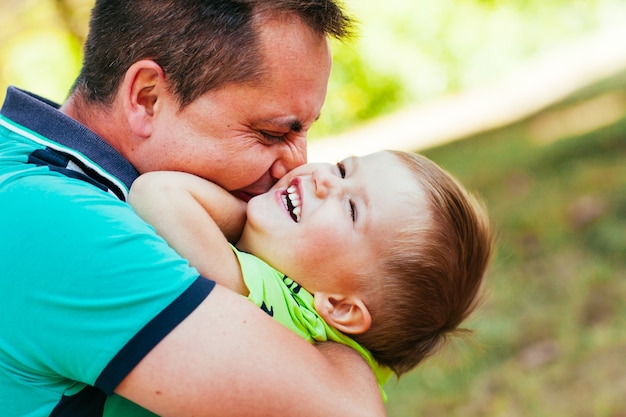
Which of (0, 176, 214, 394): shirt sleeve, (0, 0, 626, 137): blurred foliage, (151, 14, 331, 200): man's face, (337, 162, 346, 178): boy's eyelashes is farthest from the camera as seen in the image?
(0, 0, 626, 137): blurred foliage

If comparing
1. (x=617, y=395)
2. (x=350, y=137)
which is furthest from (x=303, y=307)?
(x=350, y=137)

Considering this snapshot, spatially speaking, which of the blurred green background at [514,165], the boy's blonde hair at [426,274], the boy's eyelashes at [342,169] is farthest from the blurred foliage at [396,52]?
the boy's blonde hair at [426,274]

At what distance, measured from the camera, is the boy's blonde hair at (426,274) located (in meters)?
2.63

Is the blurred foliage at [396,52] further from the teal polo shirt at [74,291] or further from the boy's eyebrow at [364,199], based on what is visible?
the teal polo shirt at [74,291]

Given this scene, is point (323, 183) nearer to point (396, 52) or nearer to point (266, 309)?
point (266, 309)

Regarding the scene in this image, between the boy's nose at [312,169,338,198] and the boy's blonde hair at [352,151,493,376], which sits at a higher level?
the boy's nose at [312,169,338,198]

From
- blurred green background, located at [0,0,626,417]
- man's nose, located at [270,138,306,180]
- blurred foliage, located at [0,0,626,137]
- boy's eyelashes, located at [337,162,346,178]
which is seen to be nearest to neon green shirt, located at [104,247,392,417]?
man's nose, located at [270,138,306,180]

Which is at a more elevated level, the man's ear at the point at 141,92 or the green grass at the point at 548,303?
Result: the man's ear at the point at 141,92

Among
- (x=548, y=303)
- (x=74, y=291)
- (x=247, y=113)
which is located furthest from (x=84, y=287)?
(x=548, y=303)

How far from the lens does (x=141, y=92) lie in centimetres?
248

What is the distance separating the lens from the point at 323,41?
2561 millimetres

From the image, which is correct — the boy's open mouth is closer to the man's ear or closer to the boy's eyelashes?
the boy's eyelashes

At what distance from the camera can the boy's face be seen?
2.56m

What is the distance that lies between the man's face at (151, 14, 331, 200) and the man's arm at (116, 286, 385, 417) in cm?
67
